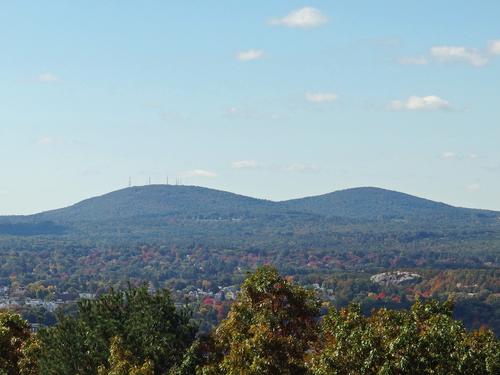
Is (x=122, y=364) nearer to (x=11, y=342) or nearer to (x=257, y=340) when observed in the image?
(x=257, y=340)

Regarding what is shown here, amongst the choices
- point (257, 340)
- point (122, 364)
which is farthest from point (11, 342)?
point (257, 340)

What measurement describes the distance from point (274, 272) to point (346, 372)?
9.02 meters

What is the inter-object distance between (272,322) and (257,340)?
331 centimetres

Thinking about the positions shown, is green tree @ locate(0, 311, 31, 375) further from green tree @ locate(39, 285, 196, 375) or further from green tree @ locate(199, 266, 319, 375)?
green tree @ locate(199, 266, 319, 375)

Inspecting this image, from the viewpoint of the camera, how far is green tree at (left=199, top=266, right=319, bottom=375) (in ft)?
112

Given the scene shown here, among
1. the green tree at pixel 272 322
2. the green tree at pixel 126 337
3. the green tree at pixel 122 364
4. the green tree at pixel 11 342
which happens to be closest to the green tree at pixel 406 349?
the green tree at pixel 272 322

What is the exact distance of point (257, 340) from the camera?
3341 cm

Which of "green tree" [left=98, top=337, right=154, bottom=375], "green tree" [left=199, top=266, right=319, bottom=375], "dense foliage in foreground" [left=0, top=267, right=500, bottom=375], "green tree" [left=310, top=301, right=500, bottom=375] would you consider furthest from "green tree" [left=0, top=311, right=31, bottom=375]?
"green tree" [left=310, top=301, right=500, bottom=375]

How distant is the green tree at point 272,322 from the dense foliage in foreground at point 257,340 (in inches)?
1.6

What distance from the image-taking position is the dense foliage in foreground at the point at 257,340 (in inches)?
1126

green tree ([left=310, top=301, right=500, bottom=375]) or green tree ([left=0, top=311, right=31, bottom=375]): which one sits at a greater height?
green tree ([left=310, top=301, right=500, bottom=375])

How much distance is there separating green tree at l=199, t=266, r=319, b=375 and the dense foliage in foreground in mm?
41

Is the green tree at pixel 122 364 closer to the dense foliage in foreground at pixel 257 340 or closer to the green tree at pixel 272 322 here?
the dense foliage in foreground at pixel 257 340

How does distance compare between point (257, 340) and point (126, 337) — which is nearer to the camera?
point (257, 340)
